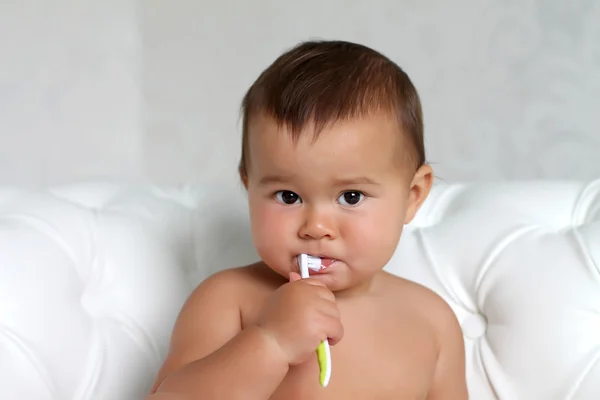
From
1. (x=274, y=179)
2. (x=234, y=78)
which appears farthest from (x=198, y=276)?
(x=234, y=78)

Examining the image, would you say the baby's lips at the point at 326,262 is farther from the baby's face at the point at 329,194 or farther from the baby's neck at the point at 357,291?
the baby's neck at the point at 357,291

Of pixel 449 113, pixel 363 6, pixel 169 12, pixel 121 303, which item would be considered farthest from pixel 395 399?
pixel 169 12

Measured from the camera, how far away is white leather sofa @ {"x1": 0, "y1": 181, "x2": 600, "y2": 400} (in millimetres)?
959

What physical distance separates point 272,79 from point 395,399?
0.44 metres

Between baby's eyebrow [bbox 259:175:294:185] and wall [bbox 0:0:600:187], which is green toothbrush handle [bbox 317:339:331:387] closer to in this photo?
baby's eyebrow [bbox 259:175:294:185]

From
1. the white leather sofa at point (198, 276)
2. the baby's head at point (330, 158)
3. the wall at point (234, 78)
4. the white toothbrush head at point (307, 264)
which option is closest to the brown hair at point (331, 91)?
the baby's head at point (330, 158)

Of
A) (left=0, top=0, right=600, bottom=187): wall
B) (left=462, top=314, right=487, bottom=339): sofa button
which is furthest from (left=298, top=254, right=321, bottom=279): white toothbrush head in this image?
(left=0, top=0, right=600, bottom=187): wall

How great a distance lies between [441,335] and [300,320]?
33 centimetres

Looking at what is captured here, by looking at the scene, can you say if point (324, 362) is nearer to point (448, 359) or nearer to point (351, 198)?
point (351, 198)

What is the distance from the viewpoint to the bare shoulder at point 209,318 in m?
0.89

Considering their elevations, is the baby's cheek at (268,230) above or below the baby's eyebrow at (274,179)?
below

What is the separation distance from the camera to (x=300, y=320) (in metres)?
0.78

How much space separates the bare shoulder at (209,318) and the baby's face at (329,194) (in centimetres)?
10

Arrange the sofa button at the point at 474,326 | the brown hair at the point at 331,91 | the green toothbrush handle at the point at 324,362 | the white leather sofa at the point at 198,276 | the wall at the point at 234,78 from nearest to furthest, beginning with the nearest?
the green toothbrush handle at the point at 324,362 → the brown hair at the point at 331,91 → the white leather sofa at the point at 198,276 → the sofa button at the point at 474,326 → the wall at the point at 234,78
